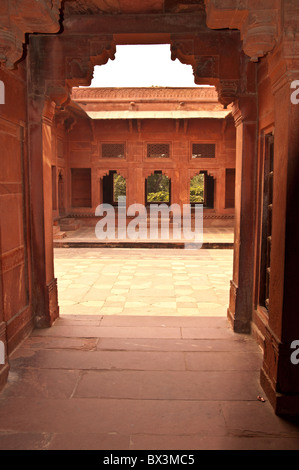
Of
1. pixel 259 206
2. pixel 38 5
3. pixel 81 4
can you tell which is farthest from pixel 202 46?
pixel 38 5

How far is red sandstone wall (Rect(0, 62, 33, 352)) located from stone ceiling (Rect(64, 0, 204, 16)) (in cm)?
82

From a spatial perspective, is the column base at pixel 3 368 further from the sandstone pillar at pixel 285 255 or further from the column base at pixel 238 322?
the column base at pixel 238 322

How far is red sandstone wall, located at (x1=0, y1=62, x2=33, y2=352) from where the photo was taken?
11.7 ft

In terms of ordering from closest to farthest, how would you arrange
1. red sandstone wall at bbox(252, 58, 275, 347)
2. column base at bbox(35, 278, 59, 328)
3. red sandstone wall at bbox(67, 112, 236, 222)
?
red sandstone wall at bbox(252, 58, 275, 347), column base at bbox(35, 278, 59, 328), red sandstone wall at bbox(67, 112, 236, 222)

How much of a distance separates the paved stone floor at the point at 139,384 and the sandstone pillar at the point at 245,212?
0.90ft

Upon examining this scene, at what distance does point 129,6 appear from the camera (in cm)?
387

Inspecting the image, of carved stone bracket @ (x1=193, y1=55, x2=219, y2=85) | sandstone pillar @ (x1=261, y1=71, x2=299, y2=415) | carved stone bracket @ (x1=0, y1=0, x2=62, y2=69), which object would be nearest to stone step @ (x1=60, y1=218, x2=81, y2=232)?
carved stone bracket @ (x1=193, y1=55, x2=219, y2=85)

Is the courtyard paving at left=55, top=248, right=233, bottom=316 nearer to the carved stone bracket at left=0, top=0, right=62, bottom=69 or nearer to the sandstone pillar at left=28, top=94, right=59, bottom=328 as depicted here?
the sandstone pillar at left=28, top=94, right=59, bottom=328

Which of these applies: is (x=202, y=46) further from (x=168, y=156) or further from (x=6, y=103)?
(x=168, y=156)

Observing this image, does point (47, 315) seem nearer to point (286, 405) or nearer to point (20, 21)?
point (286, 405)

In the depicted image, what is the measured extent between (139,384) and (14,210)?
2099mm

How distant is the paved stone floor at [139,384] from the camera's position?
2.41 meters

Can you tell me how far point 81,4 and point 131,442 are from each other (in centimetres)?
396

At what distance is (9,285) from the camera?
3.75 meters
